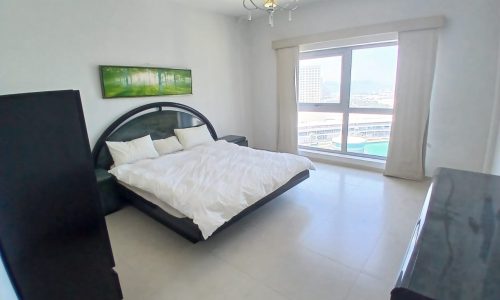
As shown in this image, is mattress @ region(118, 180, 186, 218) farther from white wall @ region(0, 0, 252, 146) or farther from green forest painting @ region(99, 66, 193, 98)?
green forest painting @ region(99, 66, 193, 98)

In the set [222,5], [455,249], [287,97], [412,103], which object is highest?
[222,5]

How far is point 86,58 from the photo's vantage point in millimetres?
2939

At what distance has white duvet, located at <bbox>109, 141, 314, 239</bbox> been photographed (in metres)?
2.06

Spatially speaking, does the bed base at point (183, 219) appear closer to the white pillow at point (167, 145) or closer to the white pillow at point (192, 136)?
the white pillow at point (167, 145)

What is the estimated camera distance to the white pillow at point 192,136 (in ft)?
12.6

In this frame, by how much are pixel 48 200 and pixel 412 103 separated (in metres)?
3.97

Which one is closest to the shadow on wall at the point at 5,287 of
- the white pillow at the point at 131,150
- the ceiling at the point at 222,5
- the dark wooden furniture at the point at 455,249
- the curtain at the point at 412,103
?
the dark wooden furniture at the point at 455,249

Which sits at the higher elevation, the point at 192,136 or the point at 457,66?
the point at 457,66

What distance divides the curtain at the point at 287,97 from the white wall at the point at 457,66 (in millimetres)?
881

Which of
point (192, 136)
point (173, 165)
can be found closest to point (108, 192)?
point (173, 165)

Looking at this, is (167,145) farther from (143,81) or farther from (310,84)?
(310,84)

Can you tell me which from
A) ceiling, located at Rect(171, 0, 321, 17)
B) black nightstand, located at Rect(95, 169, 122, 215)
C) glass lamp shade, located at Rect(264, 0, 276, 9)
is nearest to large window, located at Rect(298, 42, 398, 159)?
ceiling, located at Rect(171, 0, 321, 17)

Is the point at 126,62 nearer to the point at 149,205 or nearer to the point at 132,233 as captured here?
the point at 149,205

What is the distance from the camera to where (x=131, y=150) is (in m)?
3.17
